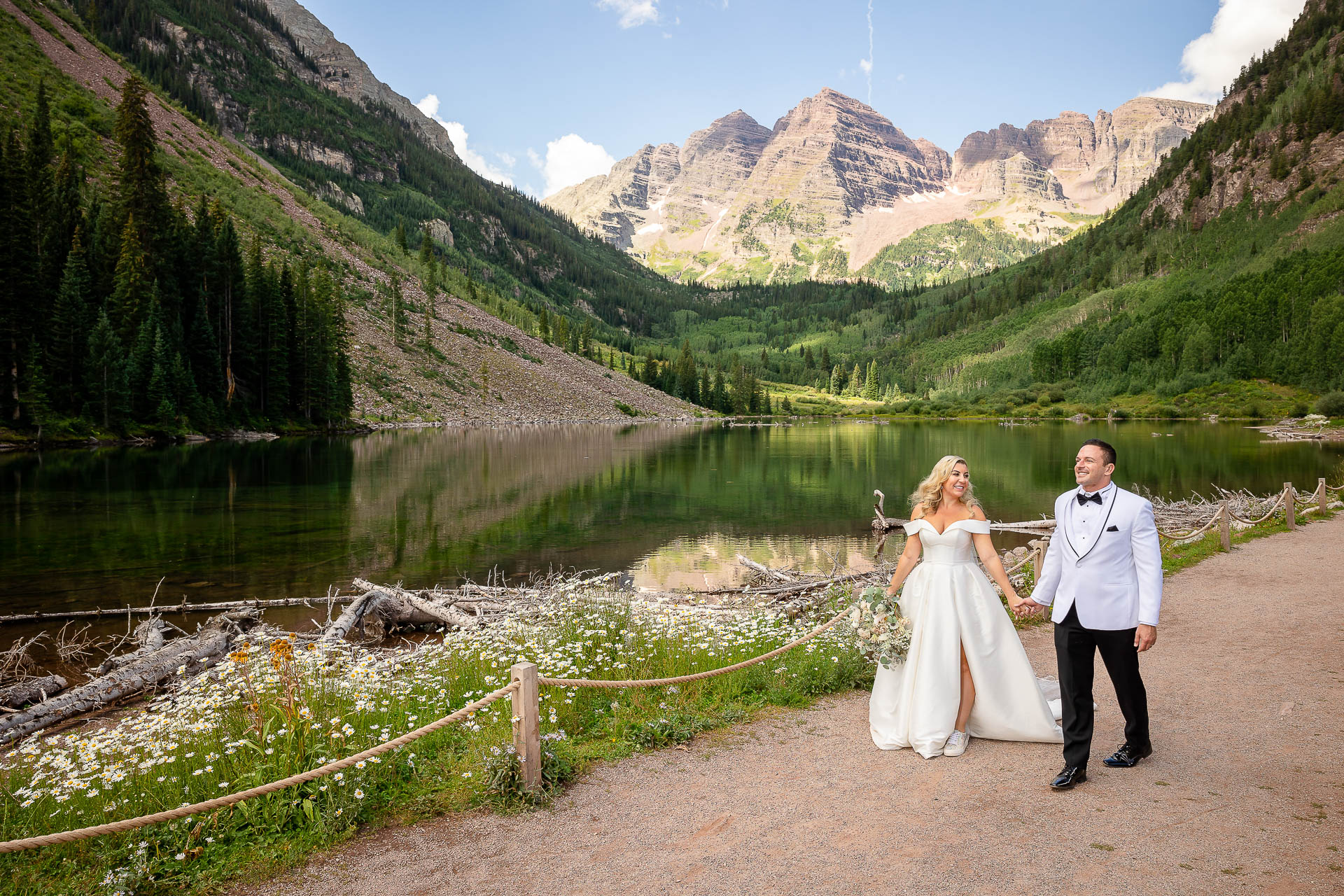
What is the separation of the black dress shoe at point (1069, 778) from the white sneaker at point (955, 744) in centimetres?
88

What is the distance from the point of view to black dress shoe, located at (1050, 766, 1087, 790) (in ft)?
20.7

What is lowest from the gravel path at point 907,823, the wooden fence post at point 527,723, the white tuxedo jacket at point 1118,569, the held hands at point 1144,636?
the gravel path at point 907,823

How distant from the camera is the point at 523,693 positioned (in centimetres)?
626

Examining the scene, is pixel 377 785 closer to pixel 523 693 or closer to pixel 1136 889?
pixel 523 693

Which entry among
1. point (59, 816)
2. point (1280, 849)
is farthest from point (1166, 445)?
point (59, 816)

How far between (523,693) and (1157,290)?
213508 millimetres

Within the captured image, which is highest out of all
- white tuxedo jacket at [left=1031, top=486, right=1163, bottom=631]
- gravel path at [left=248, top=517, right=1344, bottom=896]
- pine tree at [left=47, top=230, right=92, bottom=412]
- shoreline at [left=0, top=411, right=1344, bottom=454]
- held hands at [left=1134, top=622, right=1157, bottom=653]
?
pine tree at [left=47, top=230, right=92, bottom=412]

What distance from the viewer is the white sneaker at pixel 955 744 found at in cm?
713

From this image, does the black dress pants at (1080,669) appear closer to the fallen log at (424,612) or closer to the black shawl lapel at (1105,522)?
the black shawl lapel at (1105,522)

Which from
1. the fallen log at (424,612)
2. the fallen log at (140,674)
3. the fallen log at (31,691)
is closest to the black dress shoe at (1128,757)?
the fallen log at (424,612)

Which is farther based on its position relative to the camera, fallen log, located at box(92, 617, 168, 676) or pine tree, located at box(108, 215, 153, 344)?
pine tree, located at box(108, 215, 153, 344)

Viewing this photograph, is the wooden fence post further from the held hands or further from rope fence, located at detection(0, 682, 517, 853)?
the held hands

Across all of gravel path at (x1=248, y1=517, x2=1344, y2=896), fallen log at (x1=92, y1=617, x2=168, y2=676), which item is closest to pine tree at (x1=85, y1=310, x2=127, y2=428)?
fallen log at (x1=92, y1=617, x2=168, y2=676)

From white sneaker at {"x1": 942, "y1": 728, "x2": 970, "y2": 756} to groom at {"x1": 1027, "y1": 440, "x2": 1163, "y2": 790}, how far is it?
0.91 metres
